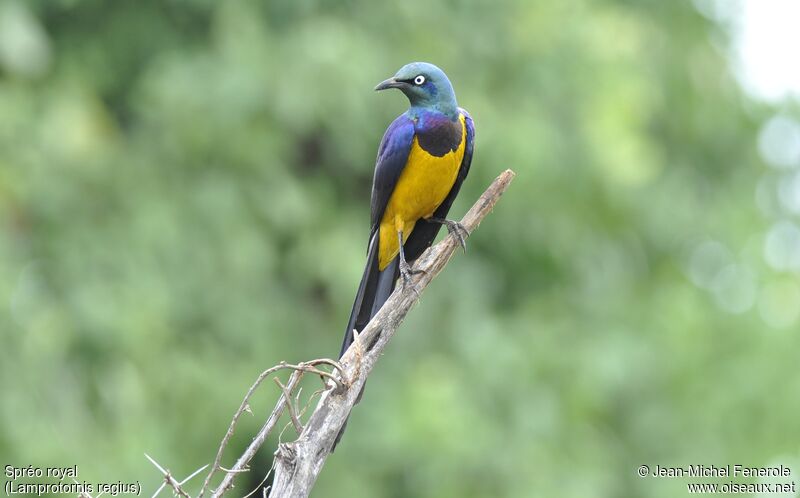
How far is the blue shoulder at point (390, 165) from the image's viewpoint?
518cm

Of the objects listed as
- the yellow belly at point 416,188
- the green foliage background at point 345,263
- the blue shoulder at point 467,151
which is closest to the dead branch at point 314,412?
the yellow belly at point 416,188

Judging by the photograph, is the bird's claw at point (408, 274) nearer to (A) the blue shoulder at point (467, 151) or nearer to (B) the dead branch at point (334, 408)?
(B) the dead branch at point (334, 408)

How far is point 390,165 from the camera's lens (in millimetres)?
5180

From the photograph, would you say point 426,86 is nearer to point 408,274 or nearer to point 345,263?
point 408,274

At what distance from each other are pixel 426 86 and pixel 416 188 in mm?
451

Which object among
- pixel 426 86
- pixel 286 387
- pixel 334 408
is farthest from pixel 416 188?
pixel 286 387

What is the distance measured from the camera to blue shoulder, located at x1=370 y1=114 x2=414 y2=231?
518 cm

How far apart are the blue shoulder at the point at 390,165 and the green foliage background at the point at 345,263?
2515 mm

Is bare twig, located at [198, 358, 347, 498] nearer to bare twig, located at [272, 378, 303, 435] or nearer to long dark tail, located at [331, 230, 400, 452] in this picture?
bare twig, located at [272, 378, 303, 435]

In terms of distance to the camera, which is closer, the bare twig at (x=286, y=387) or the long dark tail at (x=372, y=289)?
the bare twig at (x=286, y=387)

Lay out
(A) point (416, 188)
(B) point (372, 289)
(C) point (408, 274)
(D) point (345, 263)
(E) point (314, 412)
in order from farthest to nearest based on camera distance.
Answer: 1. (D) point (345, 263)
2. (A) point (416, 188)
3. (B) point (372, 289)
4. (C) point (408, 274)
5. (E) point (314, 412)

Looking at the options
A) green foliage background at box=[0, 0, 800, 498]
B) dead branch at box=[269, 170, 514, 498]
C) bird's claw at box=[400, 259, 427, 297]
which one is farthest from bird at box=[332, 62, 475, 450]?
green foliage background at box=[0, 0, 800, 498]

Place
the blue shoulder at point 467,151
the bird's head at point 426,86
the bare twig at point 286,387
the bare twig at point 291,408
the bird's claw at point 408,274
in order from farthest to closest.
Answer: the blue shoulder at point 467,151 < the bird's head at point 426,86 < the bird's claw at point 408,274 < the bare twig at point 291,408 < the bare twig at point 286,387

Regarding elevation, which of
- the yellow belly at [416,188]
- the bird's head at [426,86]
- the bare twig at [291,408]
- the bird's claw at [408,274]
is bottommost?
the bare twig at [291,408]
